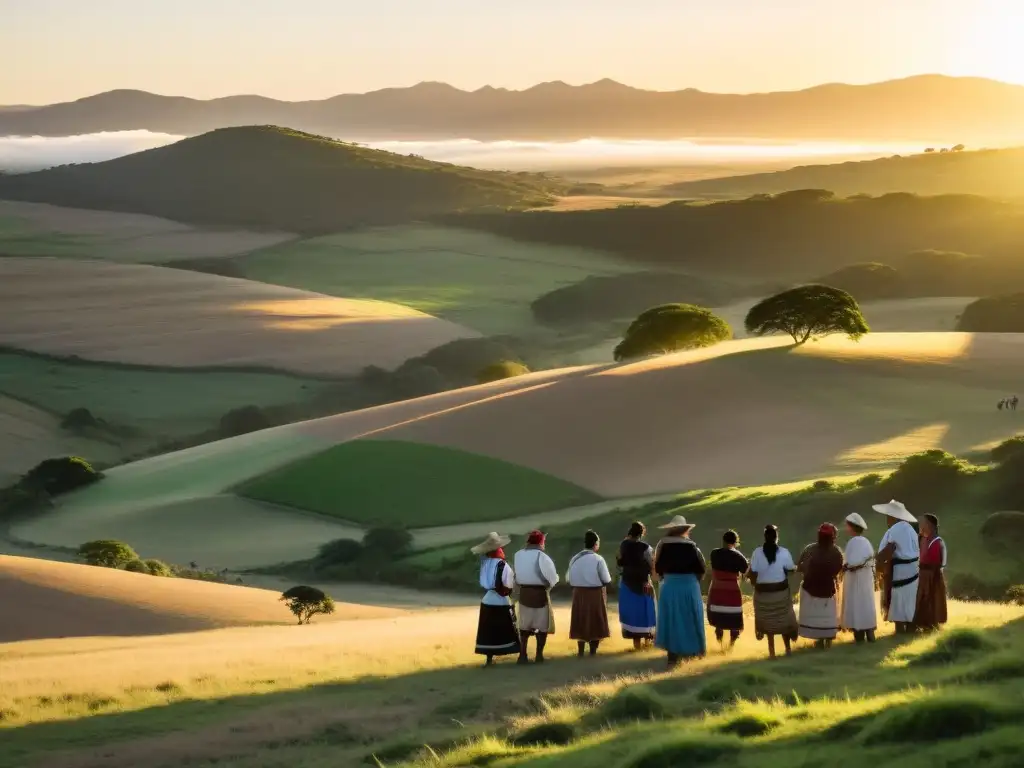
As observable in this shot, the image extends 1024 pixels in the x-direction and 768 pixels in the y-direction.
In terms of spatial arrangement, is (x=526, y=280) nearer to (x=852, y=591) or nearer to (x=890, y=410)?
(x=890, y=410)

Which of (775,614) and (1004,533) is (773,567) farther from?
(1004,533)

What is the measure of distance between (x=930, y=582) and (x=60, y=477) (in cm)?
4376

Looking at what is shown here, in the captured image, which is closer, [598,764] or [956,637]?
[598,764]

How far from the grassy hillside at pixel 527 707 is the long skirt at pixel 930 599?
0.44m

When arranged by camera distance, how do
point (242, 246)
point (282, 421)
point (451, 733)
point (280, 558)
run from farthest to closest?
1. point (242, 246)
2. point (282, 421)
3. point (280, 558)
4. point (451, 733)

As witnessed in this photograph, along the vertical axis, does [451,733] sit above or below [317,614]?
above

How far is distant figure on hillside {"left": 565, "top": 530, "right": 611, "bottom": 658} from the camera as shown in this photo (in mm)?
20016

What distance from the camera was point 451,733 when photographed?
1500 centimetres

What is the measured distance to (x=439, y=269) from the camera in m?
138

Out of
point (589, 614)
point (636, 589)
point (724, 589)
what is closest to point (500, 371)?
point (636, 589)

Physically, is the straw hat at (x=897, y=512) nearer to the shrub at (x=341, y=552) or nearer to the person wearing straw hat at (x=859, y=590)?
the person wearing straw hat at (x=859, y=590)

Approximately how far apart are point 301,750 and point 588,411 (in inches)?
1618

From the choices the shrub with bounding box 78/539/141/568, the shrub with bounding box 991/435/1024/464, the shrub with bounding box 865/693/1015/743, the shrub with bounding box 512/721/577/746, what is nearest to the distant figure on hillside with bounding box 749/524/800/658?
the shrub with bounding box 512/721/577/746

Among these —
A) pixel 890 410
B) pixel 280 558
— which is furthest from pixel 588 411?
pixel 280 558
